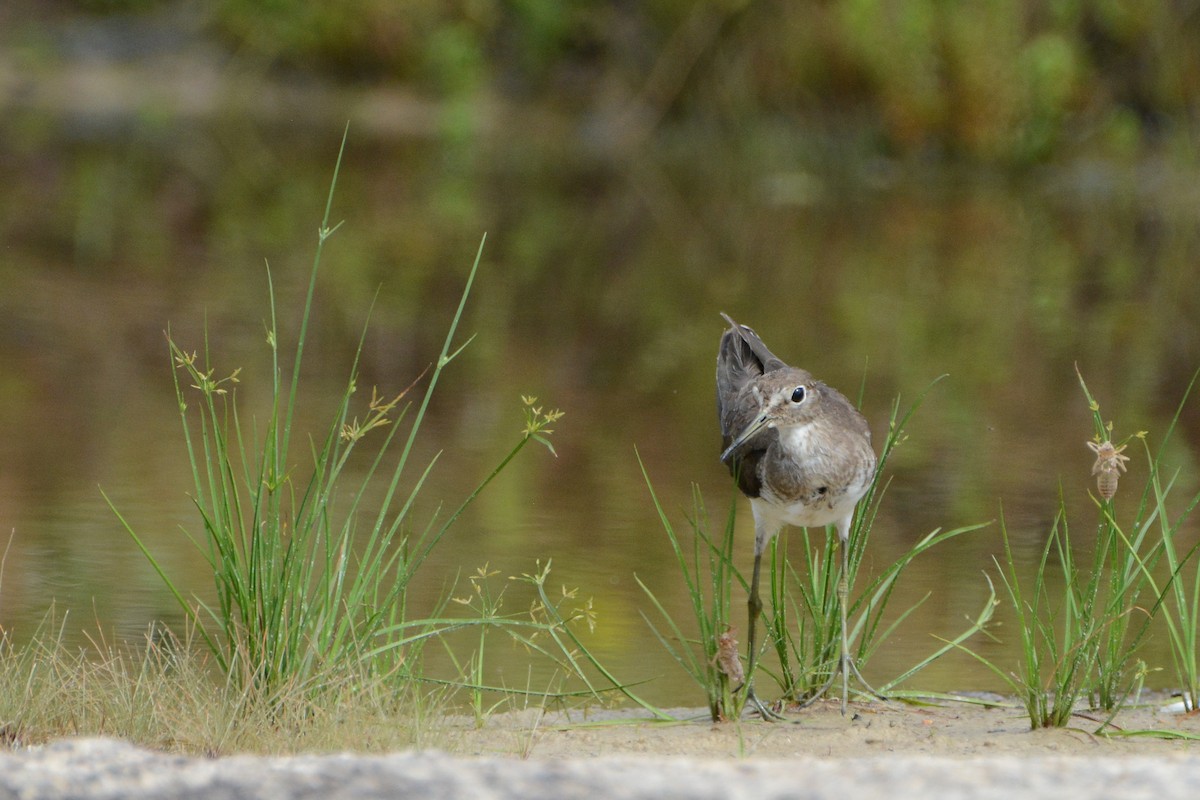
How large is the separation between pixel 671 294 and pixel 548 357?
2.34 m

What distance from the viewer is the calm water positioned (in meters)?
5.43

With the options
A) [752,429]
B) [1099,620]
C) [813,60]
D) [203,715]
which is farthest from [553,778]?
[813,60]

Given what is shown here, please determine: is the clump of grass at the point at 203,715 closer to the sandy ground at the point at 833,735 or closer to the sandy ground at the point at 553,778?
the sandy ground at the point at 833,735

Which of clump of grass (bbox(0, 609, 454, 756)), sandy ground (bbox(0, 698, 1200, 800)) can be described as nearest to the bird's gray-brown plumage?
clump of grass (bbox(0, 609, 454, 756))

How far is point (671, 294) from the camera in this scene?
10.9m

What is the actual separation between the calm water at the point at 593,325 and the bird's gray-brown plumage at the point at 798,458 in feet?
1.02

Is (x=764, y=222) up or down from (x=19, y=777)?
up

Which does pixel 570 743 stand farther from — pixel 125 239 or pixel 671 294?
pixel 125 239

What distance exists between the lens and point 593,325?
382 inches

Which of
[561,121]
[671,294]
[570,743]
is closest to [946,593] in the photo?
[570,743]

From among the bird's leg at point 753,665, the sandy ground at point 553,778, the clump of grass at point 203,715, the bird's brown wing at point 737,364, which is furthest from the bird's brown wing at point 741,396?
the sandy ground at point 553,778

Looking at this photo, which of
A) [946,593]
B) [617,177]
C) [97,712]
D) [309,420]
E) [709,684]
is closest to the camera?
[97,712]

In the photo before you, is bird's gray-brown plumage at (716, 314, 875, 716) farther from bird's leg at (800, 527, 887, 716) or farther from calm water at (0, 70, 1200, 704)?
calm water at (0, 70, 1200, 704)

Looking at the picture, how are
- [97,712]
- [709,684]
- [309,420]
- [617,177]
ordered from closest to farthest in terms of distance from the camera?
[97,712] < [709,684] < [309,420] < [617,177]
